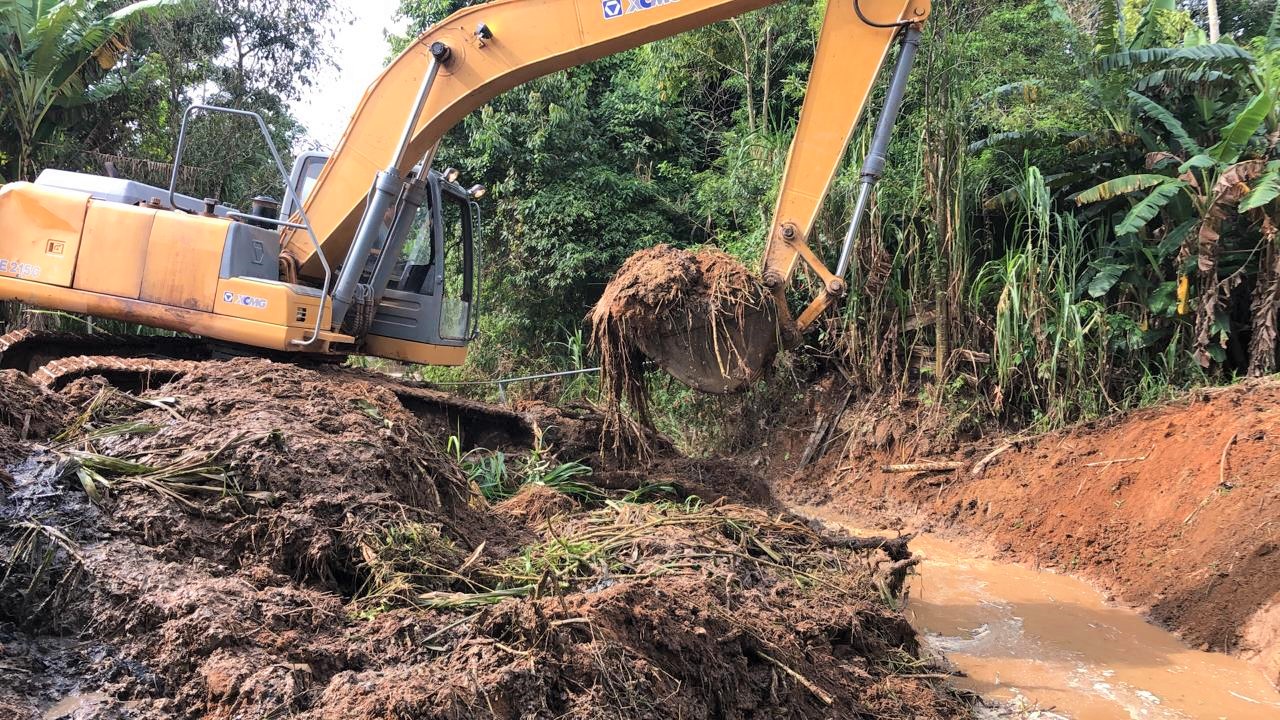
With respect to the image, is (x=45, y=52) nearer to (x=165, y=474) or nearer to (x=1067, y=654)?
(x=165, y=474)

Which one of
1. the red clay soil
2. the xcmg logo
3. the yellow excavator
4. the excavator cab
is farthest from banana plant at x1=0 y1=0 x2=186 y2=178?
the red clay soil

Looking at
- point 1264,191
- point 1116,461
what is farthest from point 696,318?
point 1264,191

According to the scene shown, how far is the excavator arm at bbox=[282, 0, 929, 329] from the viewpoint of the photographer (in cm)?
548

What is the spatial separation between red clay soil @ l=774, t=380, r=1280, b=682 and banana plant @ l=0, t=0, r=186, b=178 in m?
11.2

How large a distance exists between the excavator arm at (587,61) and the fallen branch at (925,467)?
275 centimetres

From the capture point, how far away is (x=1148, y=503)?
6.10 metres

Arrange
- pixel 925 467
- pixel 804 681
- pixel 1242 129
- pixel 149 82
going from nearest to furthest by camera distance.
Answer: pixel 804 681 → pixel 1242 129 → pixel 925 467 → pixel 149 82

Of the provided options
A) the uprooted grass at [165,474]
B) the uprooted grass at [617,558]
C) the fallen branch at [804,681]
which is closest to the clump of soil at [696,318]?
the uprooted grass at [617,558]

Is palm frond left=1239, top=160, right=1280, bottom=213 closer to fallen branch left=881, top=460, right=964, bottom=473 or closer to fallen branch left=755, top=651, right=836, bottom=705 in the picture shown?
fallen branch left=881, top=460, right=964, bottom=473

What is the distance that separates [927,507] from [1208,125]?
419 cm

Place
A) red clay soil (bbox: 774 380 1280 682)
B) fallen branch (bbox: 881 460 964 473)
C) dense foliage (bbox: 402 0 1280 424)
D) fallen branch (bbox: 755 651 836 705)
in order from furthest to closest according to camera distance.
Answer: fallen branch (bbox: 881 460 964 473) → dense foliage (bbox: 402 0 1280 424) → red clay soil (bbox: 774 380 1280 682) → fallen branch (bbox: 755 651 836 705)

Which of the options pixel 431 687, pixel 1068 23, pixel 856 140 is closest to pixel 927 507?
pixel 856 140

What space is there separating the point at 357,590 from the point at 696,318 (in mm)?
2700

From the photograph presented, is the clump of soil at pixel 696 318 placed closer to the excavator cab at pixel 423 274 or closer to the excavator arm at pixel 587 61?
the excavator arm at pixel 587 61
